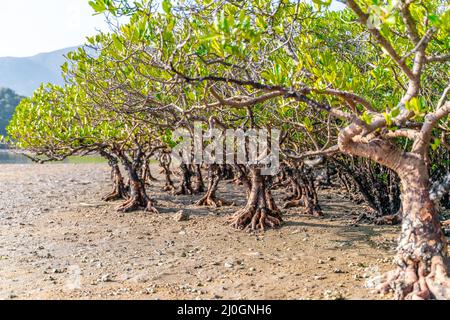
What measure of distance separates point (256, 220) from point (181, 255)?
8.11 feet

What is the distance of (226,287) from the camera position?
6.77 m

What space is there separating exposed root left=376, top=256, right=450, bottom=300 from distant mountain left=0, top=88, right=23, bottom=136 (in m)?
62.1

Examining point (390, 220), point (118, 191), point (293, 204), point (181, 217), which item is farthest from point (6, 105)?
point (390, 220)

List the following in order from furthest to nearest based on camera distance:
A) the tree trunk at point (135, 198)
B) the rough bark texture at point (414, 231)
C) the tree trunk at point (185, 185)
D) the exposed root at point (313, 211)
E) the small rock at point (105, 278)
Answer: the tree trunk at point (185, 185) < the tree trunk at point (135, 198) < the exposed root at point (313, 211) < the small rock at point (105, 278) < the rough bark texture at point (414, 231)

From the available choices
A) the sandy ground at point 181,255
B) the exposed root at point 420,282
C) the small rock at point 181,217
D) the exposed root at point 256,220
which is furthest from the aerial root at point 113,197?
the exposed root at point 420,282

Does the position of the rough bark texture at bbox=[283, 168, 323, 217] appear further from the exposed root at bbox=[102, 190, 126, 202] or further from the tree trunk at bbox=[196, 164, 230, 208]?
the exposed root at bbox=[102, 190, 126, 202]

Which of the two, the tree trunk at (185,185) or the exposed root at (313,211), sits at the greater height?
the tree trunk at (185,185)

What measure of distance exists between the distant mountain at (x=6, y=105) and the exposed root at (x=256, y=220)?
56.9 metres

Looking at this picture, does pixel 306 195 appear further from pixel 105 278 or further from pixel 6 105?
pixel 6 105

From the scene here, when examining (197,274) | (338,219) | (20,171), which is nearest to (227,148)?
(338,219)

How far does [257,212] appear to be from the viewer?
10.7 m

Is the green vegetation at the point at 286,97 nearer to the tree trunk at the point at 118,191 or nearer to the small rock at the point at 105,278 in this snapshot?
the tree trunk at the point at 118,191

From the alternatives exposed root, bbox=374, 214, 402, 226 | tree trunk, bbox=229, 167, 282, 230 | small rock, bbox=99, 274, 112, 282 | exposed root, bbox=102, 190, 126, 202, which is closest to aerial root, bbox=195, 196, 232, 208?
exposed root, bbox=102, 190, 126, 202

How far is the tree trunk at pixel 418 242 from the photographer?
571 cm
